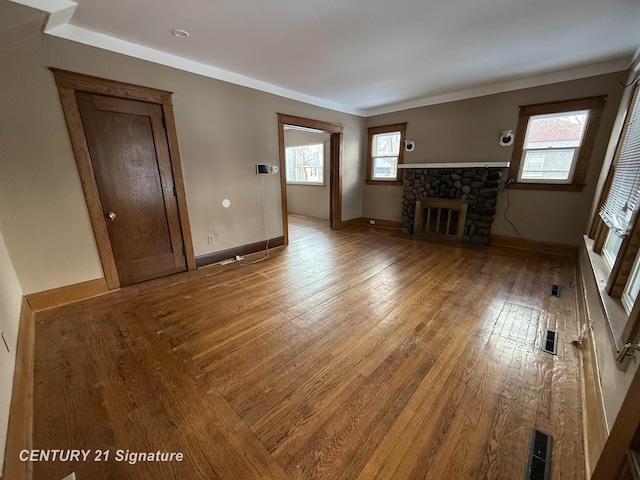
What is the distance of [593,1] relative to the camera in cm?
196

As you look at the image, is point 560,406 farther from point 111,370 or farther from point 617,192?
point 111,370

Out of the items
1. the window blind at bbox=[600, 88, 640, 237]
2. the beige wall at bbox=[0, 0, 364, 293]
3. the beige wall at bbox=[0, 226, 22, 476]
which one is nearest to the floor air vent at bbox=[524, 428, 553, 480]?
the window blind at bbox=[600, 88, 640, 237]

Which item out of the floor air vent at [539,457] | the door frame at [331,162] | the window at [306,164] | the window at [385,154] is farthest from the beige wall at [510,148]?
the floor air vent at [539,457]

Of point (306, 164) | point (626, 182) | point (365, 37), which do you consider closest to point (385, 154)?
point (306, 164)

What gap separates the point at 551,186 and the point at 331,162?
377 centimetres

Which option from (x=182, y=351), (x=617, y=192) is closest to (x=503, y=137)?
(x=617, y=192)

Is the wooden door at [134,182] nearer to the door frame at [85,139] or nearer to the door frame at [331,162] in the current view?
the door frame at [85,139]

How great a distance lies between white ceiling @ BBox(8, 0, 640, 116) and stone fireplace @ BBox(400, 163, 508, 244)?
1.39 meters

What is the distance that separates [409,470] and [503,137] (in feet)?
15.6

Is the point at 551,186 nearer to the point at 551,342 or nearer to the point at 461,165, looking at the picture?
the point at 461,165

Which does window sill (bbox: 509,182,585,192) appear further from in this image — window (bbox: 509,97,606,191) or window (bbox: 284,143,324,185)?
window (bbox: 284,143,324,185)

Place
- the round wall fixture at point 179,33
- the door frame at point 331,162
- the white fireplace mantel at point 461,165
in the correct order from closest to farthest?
1. the round wall fixture at point 179,33
2. the white fireplace mantel at point 461,165
3. the door frame at point 331,162

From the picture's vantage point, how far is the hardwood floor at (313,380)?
1.18 metres

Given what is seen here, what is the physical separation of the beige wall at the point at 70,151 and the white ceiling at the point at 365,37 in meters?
0.16
